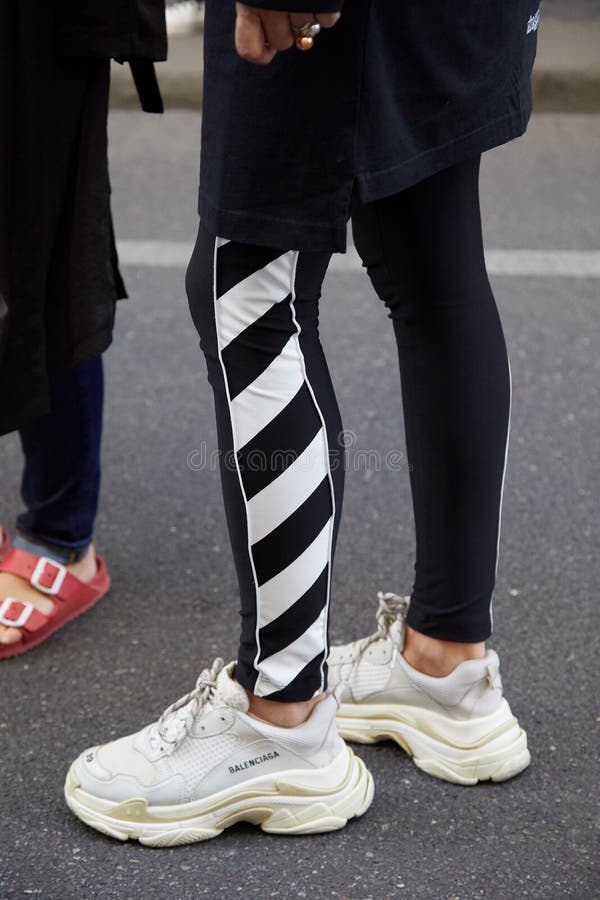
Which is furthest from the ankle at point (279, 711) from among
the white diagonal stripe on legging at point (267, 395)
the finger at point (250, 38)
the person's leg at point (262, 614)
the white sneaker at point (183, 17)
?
the white sneaker at point (183, 17)

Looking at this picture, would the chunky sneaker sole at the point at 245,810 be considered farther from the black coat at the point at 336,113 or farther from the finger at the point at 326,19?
the finger at the point at 326,19

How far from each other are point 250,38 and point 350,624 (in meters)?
1.08

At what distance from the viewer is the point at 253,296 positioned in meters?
1.31

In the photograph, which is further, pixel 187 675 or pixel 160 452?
pixel 160 452

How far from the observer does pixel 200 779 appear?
148 cm

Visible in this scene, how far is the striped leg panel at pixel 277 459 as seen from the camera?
1314mm

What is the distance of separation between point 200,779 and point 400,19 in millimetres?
899

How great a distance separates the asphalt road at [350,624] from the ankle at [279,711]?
0.15 m

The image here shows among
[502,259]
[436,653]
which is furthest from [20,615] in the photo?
[502,259]

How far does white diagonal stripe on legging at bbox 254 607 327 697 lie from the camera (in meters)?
1.43

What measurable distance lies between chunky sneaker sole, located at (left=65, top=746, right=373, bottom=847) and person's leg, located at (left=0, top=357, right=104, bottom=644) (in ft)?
1.57

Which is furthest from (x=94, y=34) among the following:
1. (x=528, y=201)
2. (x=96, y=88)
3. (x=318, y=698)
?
(x=528, y=201)

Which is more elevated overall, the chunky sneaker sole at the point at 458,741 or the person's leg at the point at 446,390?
the person's leg at the point at 446,390

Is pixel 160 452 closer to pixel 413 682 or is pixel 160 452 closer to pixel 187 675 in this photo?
pixel 187 675
